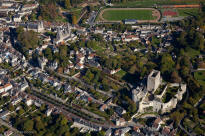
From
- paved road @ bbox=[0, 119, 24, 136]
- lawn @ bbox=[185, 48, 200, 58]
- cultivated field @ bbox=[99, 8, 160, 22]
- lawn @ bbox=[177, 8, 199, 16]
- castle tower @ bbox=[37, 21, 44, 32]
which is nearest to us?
paved road @ bbox=[0, 119, 24, 136]

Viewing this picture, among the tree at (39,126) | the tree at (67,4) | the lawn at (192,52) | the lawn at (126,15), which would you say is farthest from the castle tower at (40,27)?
the lawn at (192,52)

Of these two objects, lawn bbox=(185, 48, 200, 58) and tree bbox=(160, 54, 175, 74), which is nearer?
tree bbox=(160, 54, 175, 74)

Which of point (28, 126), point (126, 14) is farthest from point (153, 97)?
point (126, 14)

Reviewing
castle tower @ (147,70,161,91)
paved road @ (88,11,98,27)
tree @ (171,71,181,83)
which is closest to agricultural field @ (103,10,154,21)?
paved road @ (88,11,98,27)

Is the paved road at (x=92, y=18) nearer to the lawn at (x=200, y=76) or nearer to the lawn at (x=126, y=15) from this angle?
the lawn at (x=126, y=15)

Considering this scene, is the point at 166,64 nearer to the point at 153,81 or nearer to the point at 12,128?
the point at 153,81

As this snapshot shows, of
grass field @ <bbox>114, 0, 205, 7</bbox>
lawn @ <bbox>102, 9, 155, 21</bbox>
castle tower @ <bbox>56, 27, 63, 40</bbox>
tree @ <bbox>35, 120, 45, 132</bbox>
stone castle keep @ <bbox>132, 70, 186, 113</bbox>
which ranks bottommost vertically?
tree @ <bbox>35, 120, 45, 132</bbox>

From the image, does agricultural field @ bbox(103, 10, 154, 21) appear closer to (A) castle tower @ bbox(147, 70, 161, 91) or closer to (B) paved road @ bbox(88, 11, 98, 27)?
(B) paved road @ bbox(88, 11, 98, 27)
